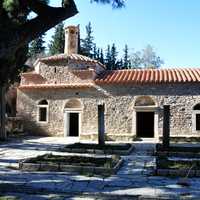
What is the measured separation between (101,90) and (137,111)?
2687 millimetres

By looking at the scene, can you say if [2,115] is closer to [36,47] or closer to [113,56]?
[36,47]

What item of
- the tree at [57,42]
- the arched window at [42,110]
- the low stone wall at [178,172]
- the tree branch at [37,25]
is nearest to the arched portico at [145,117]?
the arched window at [42,110]

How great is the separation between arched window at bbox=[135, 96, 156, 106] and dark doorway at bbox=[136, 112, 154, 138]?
1.11m

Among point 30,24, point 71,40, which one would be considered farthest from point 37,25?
point 71,40

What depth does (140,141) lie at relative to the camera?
21.9 m

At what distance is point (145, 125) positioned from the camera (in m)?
25.3

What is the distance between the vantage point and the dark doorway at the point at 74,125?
25359 millimetres

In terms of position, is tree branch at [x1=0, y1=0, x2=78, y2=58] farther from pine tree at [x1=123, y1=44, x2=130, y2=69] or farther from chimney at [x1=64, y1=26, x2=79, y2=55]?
pine tree at [x1=123, y1=44, x2=130, y2=69]

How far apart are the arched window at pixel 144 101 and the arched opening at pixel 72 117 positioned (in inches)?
150

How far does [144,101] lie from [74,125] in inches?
212

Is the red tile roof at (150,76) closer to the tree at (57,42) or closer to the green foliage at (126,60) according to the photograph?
the tree at (57,42)

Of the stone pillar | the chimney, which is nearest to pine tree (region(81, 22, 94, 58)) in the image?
the chimney

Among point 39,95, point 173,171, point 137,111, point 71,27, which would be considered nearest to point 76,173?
point 173,171

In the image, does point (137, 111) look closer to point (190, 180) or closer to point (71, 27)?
point (71, 27)
